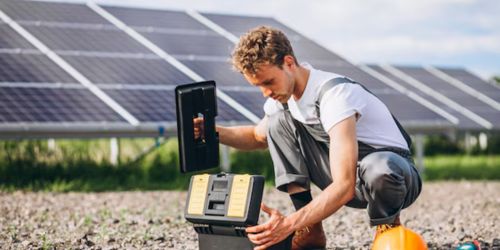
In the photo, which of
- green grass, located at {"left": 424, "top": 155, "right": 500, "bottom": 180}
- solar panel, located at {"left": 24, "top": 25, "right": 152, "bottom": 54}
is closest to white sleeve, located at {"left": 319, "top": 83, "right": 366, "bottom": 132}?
solar panel, located at {"left": 24, "top": 25, "right": 152, "bottom": 54}

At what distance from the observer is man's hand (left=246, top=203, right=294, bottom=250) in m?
3.04

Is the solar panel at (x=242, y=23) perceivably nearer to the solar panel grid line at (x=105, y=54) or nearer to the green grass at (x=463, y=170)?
Result: the solar panel grid line at (x=105, y=54)

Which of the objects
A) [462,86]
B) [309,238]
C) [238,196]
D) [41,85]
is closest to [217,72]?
[41,85]

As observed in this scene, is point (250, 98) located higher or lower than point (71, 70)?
lower

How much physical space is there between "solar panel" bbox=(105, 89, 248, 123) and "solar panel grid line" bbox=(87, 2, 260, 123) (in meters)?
0.11

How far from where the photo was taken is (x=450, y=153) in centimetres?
1506

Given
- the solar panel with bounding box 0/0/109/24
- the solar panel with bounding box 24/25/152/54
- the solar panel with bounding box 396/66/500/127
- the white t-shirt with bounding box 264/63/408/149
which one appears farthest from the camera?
the solar panel with bounding box 396/66/500/127

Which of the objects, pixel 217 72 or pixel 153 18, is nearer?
pixel 217 72

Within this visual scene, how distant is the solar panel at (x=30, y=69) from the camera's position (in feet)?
26.1

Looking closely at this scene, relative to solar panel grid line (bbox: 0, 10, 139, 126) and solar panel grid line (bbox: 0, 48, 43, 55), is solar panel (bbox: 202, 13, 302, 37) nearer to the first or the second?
solar panel grid line (bbox: 0, 10, 139, 126)

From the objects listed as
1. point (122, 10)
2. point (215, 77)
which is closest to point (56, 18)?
point (122, 10)

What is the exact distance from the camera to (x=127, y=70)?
8.76 m

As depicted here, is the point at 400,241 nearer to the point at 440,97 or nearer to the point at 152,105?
the point at 152,105

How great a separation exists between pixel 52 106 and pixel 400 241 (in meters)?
5.09
